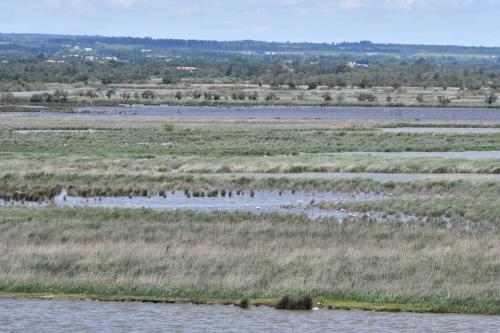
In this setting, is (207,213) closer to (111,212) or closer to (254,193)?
(111,212)

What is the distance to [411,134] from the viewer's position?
74.9 metres

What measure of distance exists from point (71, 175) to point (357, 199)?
12491mm

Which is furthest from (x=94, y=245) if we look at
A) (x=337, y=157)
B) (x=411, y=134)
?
(x=411, y=134)

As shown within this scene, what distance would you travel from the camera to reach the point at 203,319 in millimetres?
22312

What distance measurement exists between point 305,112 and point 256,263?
91737 millimetres

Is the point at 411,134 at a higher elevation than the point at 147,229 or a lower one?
lower

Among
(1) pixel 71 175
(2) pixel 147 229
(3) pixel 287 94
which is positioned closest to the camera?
(2) pixel 147 229

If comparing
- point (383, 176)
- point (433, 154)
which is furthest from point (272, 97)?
point (383, 176)

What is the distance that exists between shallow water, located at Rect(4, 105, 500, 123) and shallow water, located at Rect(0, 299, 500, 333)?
261 feet

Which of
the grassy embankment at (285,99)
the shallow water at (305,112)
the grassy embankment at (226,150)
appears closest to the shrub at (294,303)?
the grassy embankment at (226,150)

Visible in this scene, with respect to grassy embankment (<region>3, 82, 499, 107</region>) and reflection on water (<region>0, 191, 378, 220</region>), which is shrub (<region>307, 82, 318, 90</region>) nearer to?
grassy embankment (<region>3, 82, 499, 107</region>)

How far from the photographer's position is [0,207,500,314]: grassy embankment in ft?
78.8

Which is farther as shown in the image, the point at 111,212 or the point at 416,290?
the point at 111,212

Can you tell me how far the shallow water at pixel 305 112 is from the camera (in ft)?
348
